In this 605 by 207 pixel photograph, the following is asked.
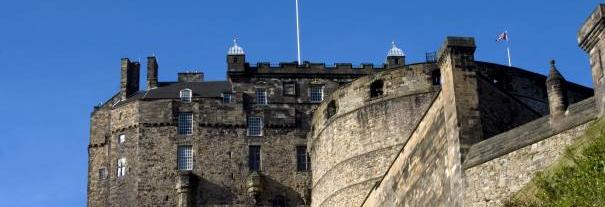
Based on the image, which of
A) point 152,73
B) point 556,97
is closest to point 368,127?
point 152,73

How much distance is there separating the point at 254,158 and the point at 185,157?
3325 millimetres

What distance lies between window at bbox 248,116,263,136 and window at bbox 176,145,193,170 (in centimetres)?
310

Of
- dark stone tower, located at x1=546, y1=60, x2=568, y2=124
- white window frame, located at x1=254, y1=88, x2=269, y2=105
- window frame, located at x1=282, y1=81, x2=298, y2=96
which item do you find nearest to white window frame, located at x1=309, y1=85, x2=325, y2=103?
window frame, located at x1=282, y1=81, x2=298, y2=96

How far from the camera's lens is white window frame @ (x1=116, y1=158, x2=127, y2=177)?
176 feet

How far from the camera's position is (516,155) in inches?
886

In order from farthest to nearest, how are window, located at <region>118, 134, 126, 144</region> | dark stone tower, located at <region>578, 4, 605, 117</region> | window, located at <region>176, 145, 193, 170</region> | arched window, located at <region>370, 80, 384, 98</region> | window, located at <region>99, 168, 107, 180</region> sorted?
window, located at <region>99, 168, 107, 180</region> < window, located at <region>118, 134, 126, 144</region> < window, located at <region>176, 145, 193, 170</region> < arched window, located at <region>370, 80, 384, 98</region> < dark stone tower, located at <region>578, 4, 605, 117</region>

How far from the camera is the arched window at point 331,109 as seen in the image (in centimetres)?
4855

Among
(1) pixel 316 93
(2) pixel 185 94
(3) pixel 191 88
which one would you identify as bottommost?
(1) pixel 316 93

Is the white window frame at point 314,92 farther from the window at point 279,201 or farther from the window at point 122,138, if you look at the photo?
the window at point 122,138

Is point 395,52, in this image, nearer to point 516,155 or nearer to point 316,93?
point 316,93

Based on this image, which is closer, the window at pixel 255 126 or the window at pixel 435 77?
the window at pixel 435 77

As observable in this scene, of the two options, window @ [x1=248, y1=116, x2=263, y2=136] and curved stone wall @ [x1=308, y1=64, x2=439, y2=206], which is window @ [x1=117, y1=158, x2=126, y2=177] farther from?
curved stone wall @ [x1=308, y1=64, x2=439, y2=206]

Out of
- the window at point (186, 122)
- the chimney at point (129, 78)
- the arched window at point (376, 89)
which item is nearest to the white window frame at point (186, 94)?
the window at point (186, 122)

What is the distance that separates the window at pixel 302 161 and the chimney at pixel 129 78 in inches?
404
